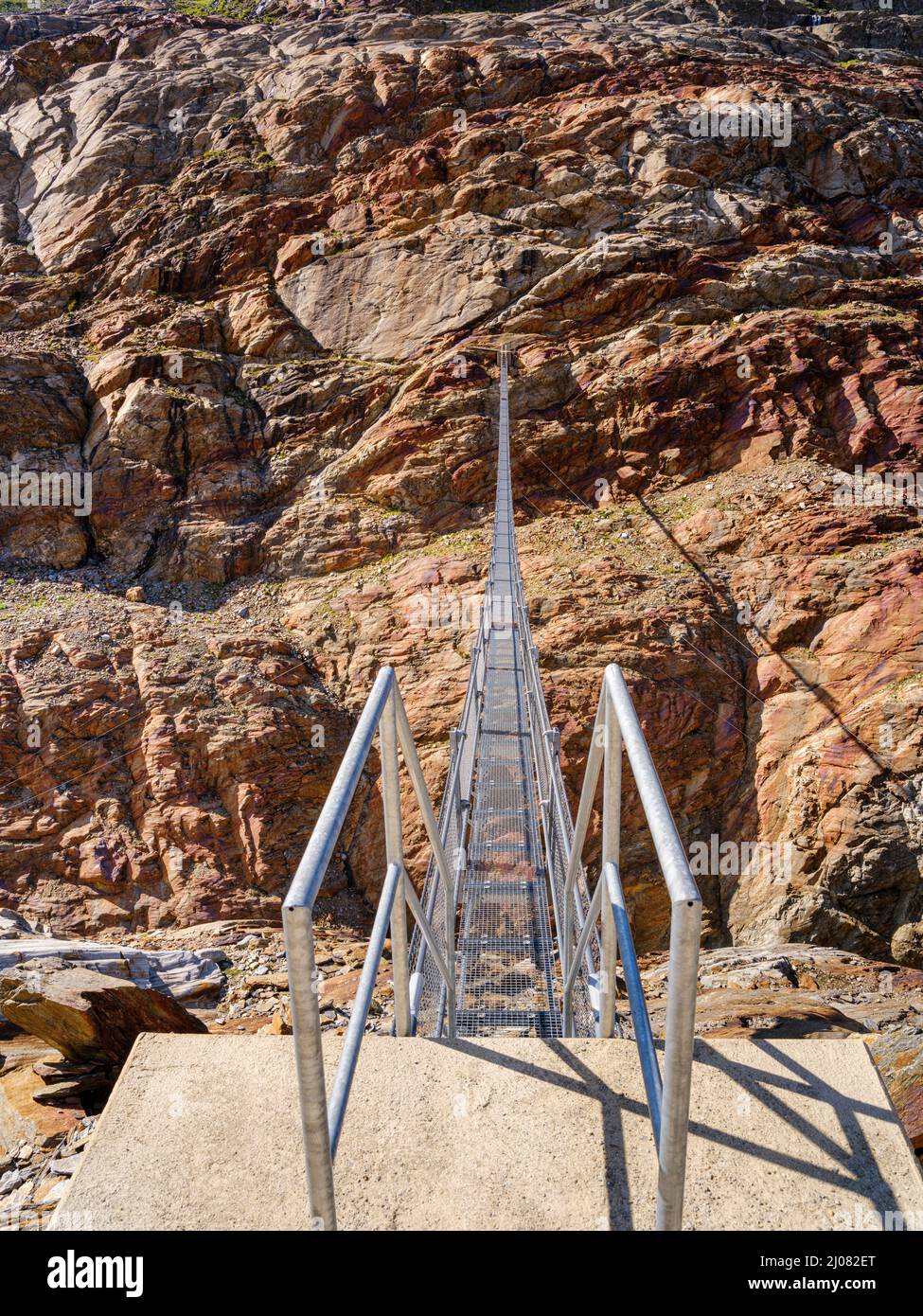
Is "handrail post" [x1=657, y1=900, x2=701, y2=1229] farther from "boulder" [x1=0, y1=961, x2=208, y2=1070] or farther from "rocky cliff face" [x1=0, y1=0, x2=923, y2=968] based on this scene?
"rocky cliff face" [x1=0, y1=0, x2=923, y2=968]

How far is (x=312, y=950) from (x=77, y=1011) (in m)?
2.82

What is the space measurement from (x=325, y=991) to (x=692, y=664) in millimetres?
7166

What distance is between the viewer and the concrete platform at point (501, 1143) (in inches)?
61.4

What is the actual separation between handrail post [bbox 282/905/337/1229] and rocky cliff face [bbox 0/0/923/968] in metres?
8.19

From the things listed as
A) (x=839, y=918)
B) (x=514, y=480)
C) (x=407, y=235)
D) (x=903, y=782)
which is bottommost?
(x=839, y=918)

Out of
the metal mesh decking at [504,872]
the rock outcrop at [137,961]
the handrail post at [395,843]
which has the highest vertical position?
the handrail post at [395,843]

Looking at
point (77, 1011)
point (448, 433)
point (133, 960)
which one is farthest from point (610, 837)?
point (448, 433)

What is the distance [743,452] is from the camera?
46.3 feet

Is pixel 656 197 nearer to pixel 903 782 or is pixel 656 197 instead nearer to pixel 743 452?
pixel 743 452

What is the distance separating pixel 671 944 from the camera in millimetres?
1023

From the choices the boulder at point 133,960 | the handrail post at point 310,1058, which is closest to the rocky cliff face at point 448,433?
the boulder at point 133,960

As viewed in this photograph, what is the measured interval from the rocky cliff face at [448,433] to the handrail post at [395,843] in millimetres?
7115

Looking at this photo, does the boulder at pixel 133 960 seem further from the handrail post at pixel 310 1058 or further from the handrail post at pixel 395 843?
the handrail post at pixel 310 1058

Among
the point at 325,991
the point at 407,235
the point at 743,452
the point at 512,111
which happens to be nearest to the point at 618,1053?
the point at 325,991
